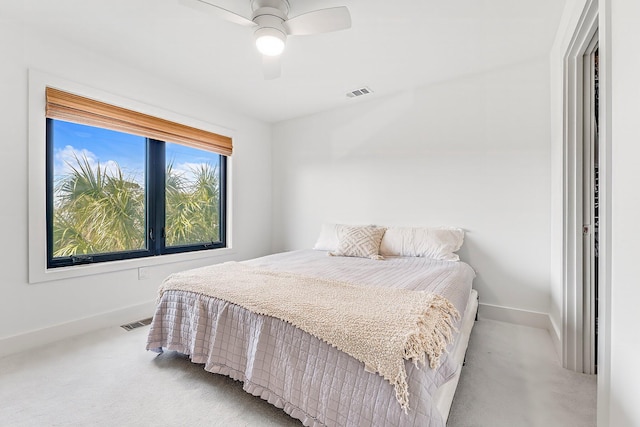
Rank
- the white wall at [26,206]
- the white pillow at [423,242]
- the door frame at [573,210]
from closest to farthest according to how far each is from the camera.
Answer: the door frame at [573,210]
the white wall at [26,206]
the white pillow at [423,242]

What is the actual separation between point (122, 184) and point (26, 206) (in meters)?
0.73

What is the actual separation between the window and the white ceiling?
0.55 meters

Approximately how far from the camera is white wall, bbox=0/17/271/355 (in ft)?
6.89

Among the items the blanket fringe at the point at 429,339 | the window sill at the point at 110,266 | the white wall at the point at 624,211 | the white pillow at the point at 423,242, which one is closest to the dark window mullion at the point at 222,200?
the window sill at the point at 110,266

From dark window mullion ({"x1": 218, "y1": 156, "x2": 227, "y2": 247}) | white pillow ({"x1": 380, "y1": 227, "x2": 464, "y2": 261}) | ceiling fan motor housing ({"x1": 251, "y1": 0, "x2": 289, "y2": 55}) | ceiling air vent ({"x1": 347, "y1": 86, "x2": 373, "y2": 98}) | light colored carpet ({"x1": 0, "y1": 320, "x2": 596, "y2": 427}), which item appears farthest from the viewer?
dark window mullion ({"x1": 218, "y1": 156, "x2": 227, "y2": 247})

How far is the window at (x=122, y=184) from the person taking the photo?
2414 millimetres

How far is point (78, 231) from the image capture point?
8.30 ft

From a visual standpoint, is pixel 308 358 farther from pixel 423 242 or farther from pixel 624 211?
pixel 423 242

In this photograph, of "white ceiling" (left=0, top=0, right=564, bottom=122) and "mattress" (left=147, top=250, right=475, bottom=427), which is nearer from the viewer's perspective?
"mattress" (left=147, top=250, right=475, bottom=427)

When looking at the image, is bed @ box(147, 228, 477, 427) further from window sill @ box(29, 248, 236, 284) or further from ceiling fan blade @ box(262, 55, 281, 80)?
ceiling fan blade @ box(262, 55, 281, 80)

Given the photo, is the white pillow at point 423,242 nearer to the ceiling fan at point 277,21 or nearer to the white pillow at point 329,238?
the white pillow at point 329,238

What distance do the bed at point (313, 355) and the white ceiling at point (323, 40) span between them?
70.9 inches

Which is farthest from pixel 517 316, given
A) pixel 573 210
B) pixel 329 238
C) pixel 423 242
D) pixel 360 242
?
pixel 329 238

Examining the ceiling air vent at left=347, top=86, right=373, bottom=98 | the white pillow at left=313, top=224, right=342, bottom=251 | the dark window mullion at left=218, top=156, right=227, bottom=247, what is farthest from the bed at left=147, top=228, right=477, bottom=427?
the ceiling air vent at left=347, top=86, right=373, bottom=98
